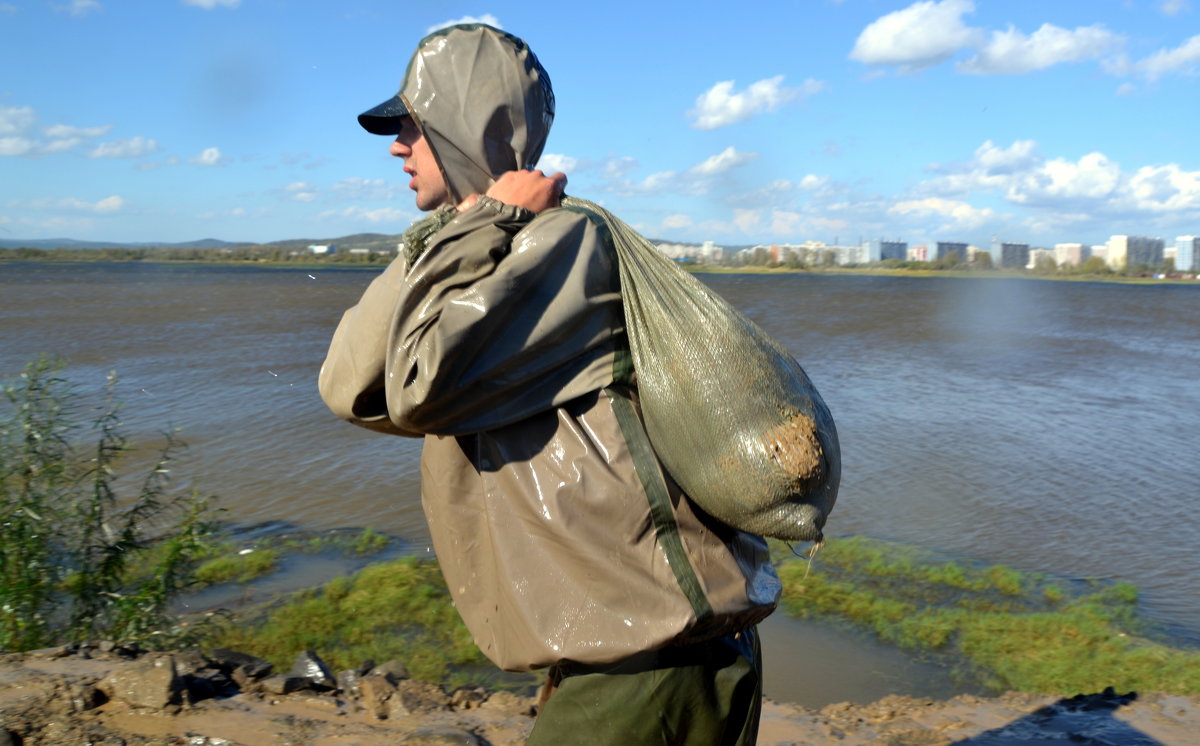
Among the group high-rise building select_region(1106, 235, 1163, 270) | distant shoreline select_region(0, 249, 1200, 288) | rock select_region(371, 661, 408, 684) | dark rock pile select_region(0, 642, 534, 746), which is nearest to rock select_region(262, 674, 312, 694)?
dark rock pile select_region(0, 642, 534, 746)

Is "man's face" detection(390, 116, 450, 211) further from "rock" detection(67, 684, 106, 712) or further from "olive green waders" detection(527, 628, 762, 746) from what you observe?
"rock" detection(67, 684, 106, 712)

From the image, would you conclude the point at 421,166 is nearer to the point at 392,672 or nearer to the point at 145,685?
the point at 145,685

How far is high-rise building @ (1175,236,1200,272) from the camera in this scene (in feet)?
277

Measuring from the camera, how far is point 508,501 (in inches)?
73.0

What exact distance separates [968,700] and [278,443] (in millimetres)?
7761

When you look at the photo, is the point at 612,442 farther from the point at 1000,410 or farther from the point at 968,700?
the point at 1000,410

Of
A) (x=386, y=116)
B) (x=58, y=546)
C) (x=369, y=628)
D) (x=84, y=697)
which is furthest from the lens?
(x=369, y=628)

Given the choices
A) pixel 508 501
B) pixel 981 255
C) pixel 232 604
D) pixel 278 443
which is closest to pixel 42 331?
pixel 278 443

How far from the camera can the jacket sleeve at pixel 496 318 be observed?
1669 mm

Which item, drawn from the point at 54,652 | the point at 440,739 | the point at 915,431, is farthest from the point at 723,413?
the point at 915,431

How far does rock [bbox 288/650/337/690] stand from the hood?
3245mm

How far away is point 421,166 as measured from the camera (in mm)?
1962

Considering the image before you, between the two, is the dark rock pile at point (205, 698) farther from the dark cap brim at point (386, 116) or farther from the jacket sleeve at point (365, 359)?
the dark cap brim at point (386, 116)

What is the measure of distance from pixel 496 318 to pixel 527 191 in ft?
0.95
